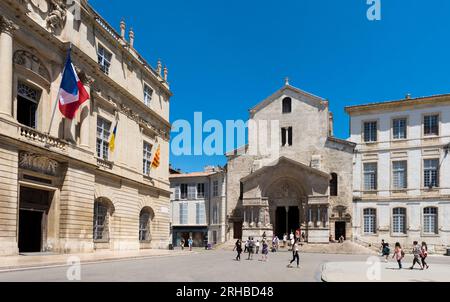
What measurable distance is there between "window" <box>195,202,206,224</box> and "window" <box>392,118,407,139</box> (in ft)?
76.6

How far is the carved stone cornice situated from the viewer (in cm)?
2084

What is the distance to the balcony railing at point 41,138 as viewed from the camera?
22.0 m

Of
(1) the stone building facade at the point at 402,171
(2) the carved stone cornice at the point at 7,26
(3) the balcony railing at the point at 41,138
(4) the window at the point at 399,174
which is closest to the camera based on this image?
(2) the carved stone cornice at the point at 7,26

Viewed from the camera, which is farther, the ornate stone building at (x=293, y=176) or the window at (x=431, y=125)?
the ornate stone building at (x=293, y=176)

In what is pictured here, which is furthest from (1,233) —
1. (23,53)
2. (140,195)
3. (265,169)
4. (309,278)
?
(265,169)

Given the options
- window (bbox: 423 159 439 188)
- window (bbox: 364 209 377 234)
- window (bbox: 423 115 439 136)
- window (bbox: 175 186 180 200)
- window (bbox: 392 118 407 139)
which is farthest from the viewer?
window (bbox: 175 186 180 200)

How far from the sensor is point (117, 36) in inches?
1293

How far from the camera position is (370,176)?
46.1m

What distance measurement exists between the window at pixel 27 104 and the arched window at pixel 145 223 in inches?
571

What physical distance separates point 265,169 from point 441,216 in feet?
54.2

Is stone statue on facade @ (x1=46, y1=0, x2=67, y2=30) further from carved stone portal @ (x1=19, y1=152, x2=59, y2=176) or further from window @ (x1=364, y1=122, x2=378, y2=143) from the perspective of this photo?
window @ (x1=364, y1=122, x2=378, y2=143)

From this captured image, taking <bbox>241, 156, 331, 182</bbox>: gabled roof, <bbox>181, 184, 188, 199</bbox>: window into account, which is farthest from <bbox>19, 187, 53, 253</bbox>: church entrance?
<bbox>181, 184, 188, 199</bbox>: window

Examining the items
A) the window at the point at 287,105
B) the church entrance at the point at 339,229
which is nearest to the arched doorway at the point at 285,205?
the church entrance at the point at 339,229

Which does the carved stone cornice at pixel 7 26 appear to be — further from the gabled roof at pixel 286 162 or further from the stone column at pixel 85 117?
the gabled roof at pixel 286 162
